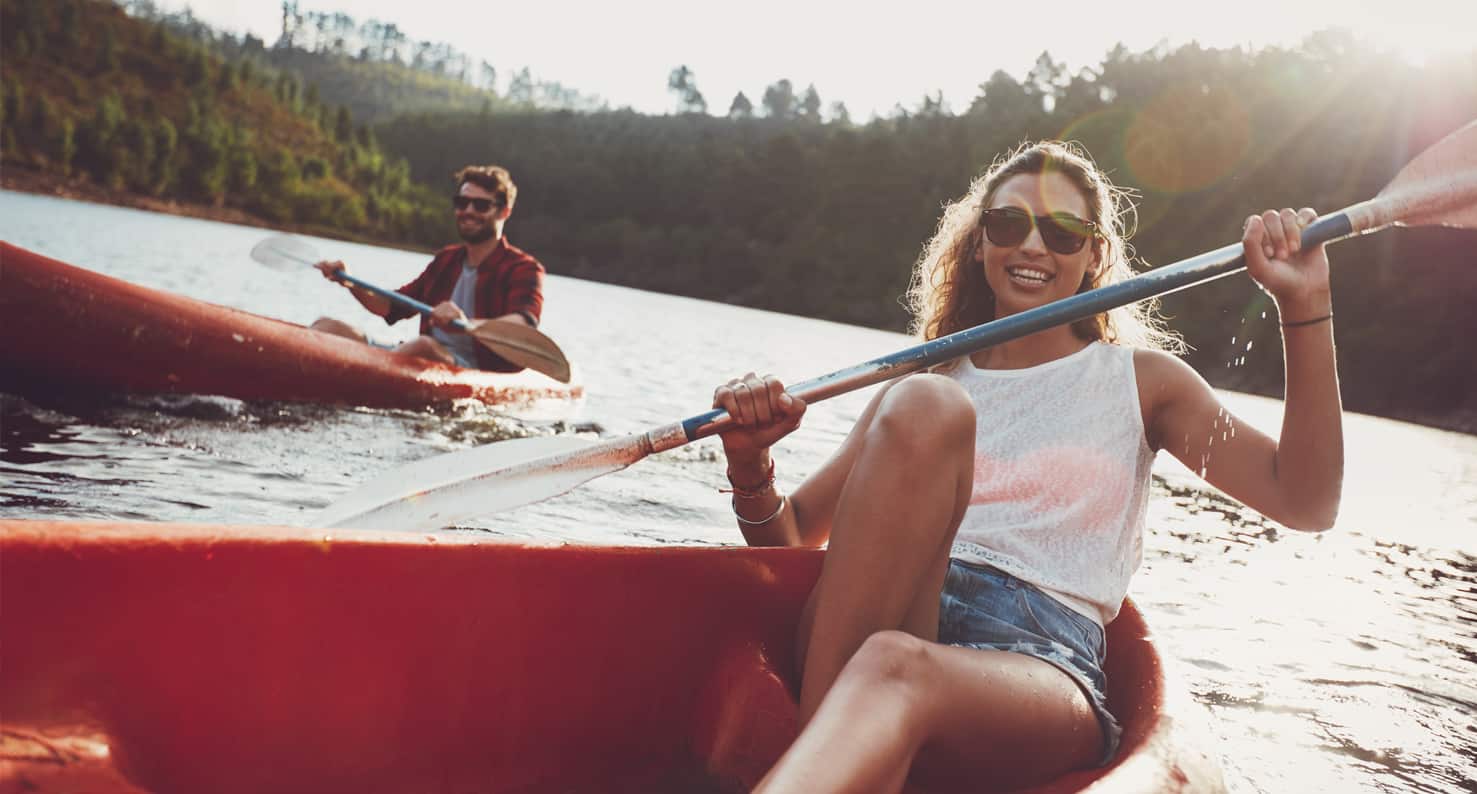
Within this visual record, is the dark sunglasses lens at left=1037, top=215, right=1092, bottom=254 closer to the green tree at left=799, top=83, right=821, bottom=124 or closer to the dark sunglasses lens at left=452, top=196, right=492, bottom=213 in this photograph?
the dark sunglasses lens at left=452, top=196, right=492, bottom=213

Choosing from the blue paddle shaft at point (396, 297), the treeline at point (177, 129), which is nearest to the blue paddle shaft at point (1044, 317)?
the blue paddle shaft at point (396, 297)

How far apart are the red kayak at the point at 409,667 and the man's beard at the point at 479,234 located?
15.9 ft

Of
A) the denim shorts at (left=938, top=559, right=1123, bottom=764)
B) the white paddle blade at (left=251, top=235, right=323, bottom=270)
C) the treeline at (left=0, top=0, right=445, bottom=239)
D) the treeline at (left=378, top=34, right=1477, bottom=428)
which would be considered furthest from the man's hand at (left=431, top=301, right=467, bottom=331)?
the treeline at (left=0, top=0, right=445, bottom=239)

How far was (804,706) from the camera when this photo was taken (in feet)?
5.46

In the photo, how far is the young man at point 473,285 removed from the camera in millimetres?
6598

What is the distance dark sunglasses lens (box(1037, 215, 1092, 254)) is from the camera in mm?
2129

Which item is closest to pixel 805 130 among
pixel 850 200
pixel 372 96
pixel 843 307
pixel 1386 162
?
pixel 850 200

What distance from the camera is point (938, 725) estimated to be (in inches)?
57.4

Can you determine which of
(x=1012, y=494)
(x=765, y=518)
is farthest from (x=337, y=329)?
(x=1012, y=494)

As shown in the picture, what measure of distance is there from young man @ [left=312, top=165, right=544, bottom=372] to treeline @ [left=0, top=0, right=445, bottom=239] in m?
53.6

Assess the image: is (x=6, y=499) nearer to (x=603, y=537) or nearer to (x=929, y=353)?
(x=603, y=537)

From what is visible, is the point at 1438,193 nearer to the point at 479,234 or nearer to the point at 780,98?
the point at 479,234

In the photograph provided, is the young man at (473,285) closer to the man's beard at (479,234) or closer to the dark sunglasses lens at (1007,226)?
the man's beard at (479,234)

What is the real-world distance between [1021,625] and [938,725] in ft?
1.18
